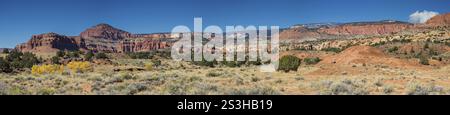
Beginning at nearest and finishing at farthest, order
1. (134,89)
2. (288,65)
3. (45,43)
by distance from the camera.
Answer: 1. (134,89)
2. (288,65)
3. (45,43)

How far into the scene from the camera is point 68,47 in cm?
18825

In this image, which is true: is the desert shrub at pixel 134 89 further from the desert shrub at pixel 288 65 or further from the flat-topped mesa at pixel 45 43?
the flat-topped mesa at pixel 45 43

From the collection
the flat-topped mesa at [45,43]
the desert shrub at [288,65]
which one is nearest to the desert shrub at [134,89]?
the desert shrub at [288,65]

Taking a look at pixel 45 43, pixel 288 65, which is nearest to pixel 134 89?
pixel 288 65

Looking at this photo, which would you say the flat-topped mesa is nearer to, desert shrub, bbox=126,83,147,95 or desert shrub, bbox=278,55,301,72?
desert shrub, bbox=278,55,301,72

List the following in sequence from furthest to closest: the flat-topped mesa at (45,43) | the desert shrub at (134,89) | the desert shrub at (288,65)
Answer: the flat-topped mesa at (45,43) < the desert shrub at (288,65) < the desert shrub at (134,89)

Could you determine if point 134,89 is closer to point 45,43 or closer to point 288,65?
point 288,65

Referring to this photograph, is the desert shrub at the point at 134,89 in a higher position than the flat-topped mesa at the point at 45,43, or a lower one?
lower

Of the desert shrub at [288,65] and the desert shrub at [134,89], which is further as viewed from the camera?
the desert shrub at [288,65]

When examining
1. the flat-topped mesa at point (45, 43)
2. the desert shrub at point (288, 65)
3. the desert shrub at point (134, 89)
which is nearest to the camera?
the desert shrub at point (134, 89)
